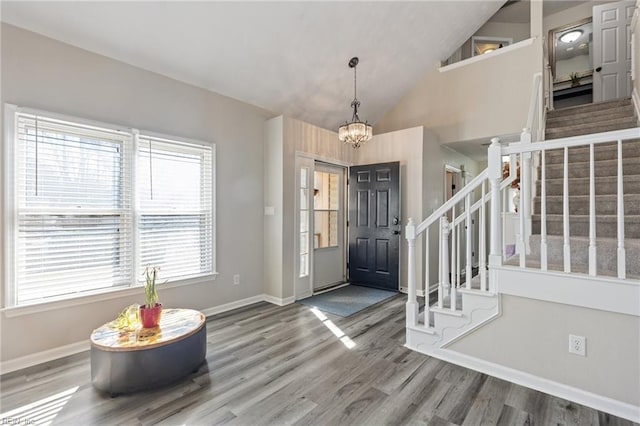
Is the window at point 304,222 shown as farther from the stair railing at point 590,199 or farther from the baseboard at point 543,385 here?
the stair railing at point 590,199

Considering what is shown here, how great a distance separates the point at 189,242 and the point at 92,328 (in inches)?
47.9

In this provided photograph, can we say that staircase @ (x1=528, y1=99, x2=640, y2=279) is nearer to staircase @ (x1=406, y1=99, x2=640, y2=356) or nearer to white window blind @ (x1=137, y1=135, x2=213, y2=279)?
staircase @ (x1=406, y1=99, x2=640, y2=356)

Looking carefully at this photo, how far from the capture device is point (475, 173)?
6.76 metres

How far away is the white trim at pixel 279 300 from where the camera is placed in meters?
4.16

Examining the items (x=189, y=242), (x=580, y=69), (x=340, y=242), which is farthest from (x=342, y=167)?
(x=580, y=69)

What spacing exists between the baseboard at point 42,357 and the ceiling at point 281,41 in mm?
2747

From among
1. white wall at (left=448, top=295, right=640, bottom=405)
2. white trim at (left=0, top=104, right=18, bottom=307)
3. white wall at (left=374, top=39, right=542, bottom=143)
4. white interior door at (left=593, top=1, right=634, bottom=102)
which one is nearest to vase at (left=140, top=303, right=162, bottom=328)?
white trim at (left=0, top=104, right=18, bottom=307)

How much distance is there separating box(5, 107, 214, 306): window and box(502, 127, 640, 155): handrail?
10.6ft

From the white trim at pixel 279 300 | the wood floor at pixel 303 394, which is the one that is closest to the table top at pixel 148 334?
the wood floor at pixel 303 394

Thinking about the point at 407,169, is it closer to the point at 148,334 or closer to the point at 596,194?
the point at 596,194

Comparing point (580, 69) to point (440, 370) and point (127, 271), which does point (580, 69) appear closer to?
point (440, 370)

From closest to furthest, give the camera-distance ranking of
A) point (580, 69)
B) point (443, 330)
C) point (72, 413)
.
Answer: point (72, 413) < point (443, 330) < point (580, 69)

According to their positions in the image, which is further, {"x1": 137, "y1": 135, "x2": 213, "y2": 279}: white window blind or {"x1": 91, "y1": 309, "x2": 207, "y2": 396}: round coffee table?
{"x1": 137, "y1": 135, "x2": 213, "y2": 279}: white window blind

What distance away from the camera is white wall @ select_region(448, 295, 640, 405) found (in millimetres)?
1919
